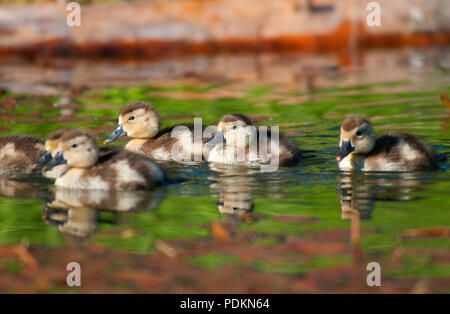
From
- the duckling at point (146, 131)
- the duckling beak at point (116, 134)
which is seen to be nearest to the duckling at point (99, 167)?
the duckling at point (146, 131)

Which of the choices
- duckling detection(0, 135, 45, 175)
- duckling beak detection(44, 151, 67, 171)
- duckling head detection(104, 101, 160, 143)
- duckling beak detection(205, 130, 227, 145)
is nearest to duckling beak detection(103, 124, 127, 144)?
duckling head detection(104, 101, 160, 143)

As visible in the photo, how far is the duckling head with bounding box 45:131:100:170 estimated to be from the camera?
21.4ft

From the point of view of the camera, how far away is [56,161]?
659 centimetres

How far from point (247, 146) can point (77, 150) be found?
5.36ft

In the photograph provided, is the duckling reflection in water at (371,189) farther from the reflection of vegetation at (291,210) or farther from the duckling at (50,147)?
the duckling at (50,147)

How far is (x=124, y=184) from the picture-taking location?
638cm

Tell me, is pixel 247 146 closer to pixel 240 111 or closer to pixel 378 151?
pixel 378 151

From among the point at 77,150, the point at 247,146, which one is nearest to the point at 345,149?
the point at 247,146

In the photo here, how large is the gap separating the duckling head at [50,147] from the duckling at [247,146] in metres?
1.49

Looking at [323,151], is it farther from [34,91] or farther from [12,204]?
[34,91]

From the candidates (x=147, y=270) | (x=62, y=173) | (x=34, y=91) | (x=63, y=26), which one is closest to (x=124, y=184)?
(x=62, y=173)

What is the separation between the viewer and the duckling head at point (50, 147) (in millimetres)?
6609

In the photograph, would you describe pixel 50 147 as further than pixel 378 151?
No
